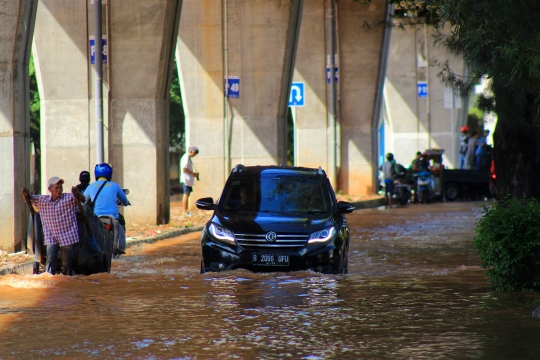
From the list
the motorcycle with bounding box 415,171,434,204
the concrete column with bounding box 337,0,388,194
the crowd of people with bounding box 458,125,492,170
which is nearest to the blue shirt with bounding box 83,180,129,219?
the motorcycle with bounding box 415,171,434,204

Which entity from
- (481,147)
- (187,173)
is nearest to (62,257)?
(187,173)

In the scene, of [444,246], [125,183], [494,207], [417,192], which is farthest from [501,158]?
[417,192]

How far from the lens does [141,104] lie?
2175cm

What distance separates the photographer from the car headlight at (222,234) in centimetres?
1234

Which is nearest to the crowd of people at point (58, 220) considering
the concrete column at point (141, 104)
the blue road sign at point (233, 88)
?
the concrete column at point (141, 104)

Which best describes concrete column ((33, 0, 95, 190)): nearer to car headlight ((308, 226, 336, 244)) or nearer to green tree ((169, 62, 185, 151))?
car headlight ((308, 226, 336, 244))

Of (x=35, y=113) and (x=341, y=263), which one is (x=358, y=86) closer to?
(x=35, y=113)

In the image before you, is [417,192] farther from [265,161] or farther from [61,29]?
[61,29]

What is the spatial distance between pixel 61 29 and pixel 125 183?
3371 mm

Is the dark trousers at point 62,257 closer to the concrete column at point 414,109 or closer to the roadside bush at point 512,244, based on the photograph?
the roadside bush at point 512,244

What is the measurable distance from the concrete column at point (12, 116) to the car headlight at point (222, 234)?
4.12m

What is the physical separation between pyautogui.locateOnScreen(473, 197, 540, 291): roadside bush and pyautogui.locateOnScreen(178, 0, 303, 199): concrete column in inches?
676

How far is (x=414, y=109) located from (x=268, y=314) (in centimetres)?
4381

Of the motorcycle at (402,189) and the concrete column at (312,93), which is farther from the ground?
the concrete column at (312,93)
